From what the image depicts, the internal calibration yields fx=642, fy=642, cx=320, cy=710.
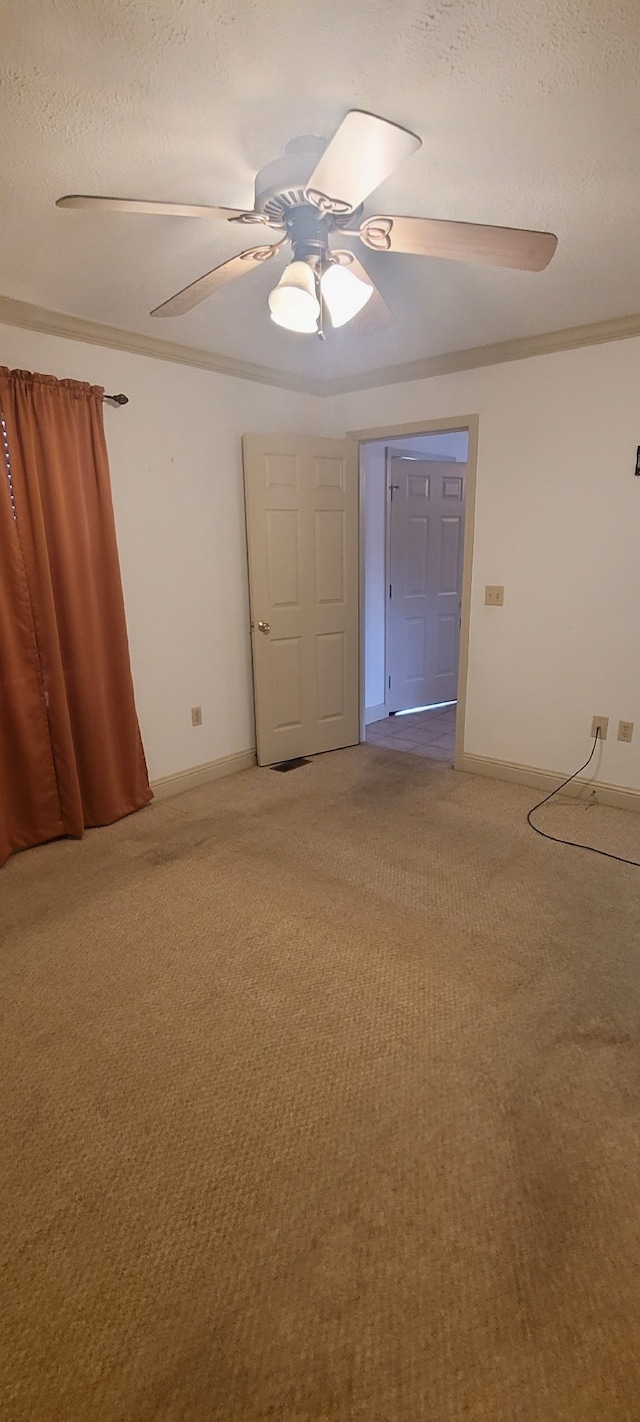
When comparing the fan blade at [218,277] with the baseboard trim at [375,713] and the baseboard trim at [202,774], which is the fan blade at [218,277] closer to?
the baseboard trim at [202,774]

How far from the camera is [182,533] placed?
348cm

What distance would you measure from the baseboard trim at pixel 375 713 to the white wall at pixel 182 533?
128cm

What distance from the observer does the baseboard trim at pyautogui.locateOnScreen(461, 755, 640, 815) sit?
133 inches

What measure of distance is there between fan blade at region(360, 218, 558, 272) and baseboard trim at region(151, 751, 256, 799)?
2.71 m

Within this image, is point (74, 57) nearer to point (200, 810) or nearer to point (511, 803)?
point (200, 810)

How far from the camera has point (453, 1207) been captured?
4.52 ft

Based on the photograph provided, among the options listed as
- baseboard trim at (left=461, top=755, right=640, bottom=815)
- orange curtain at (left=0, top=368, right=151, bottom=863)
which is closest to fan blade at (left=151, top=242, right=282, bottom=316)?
orange curtain at (left=0, top=368, right=151, bottom=863)

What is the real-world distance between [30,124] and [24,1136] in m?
2.44

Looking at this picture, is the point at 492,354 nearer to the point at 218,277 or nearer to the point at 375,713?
the point at 218,277

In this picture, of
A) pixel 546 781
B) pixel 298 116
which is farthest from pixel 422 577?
pixel 298 116

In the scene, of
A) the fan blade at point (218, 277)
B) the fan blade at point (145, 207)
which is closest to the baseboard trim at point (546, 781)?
the fan blade at point (218, 277)

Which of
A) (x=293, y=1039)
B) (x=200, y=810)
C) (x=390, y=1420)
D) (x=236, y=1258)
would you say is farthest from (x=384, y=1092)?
(x=200, y=810)

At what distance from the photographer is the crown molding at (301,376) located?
9.00 ft

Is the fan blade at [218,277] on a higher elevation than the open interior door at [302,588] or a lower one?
higher
